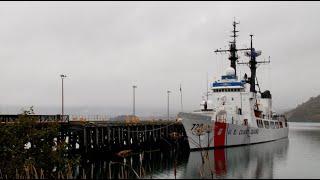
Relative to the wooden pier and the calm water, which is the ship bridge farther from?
the calm water

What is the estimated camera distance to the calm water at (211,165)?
41.8 metres

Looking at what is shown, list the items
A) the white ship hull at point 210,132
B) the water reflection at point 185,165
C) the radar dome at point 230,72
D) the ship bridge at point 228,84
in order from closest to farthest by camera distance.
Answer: the water reflection at point 185,165 < the white ship hull at point 210,132 < the ship bridge at point 228,84 < the radar dome at point 230,72

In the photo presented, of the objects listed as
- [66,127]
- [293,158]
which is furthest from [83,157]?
[293,158]

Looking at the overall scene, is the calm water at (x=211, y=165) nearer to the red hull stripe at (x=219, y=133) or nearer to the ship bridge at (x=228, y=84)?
the red hull stripe at (x=219, y=133)

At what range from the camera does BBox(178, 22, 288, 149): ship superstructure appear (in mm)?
60281

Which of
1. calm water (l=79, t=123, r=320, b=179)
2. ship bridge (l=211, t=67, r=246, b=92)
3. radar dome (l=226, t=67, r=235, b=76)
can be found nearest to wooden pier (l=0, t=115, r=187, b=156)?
calm water (l=79, t=123, r=320, b=179)

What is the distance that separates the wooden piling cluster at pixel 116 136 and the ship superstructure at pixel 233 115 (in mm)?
5674

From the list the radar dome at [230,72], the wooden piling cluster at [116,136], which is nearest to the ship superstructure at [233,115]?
the radar dome at [230,72]

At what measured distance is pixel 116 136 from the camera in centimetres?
5609

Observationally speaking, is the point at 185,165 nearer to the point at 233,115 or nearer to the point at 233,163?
the point at 233,163

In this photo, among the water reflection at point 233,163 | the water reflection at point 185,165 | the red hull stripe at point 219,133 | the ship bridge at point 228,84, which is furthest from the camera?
the ship bridge at point 228,84

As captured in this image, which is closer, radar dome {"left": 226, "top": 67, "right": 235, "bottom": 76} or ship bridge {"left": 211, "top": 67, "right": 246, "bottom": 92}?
ship bridge {"left": 211, "top": 67, "right": 246, "bottom": 92}

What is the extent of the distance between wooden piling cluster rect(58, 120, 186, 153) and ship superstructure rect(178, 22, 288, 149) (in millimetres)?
5674

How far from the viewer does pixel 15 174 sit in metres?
32.2
